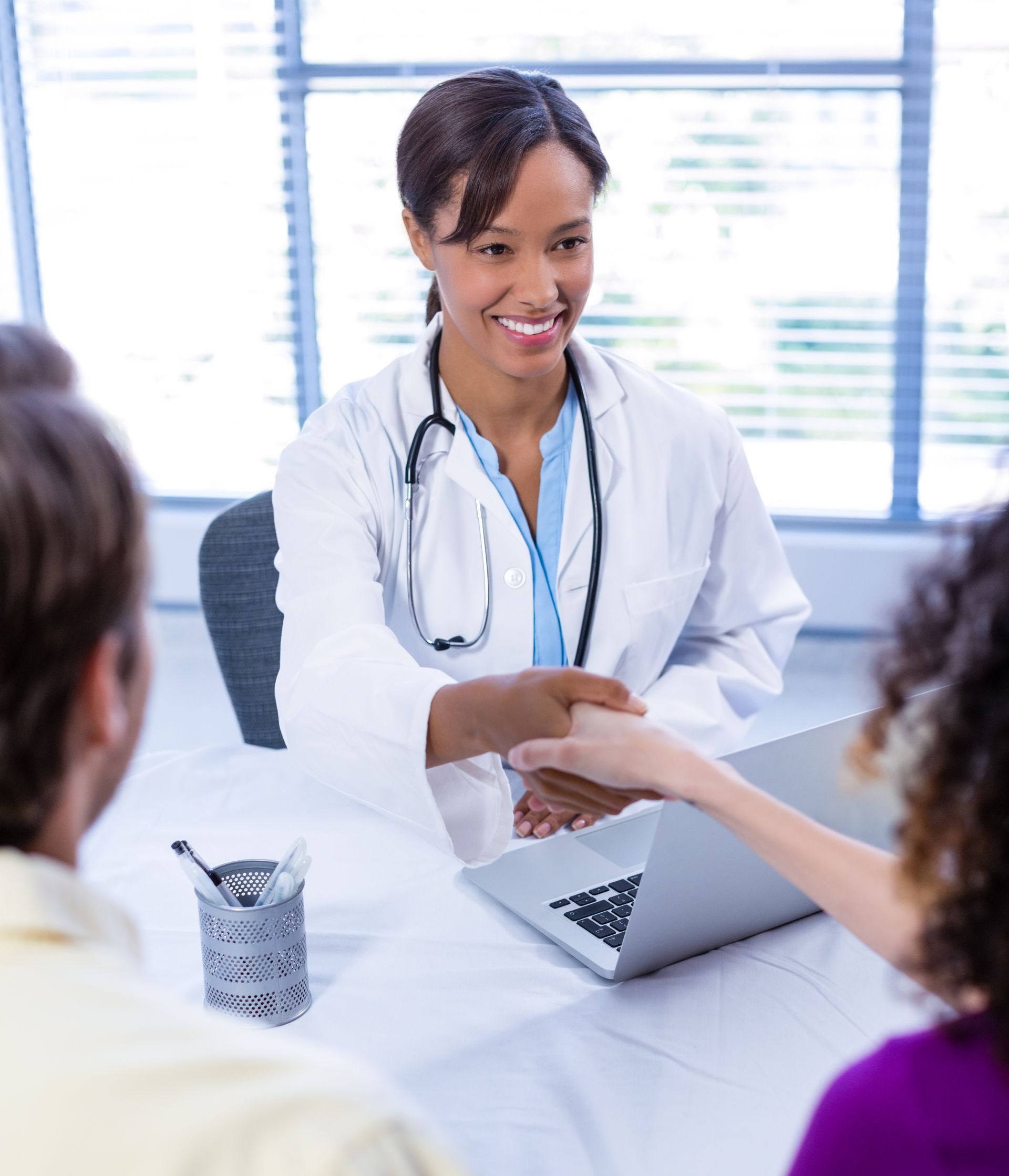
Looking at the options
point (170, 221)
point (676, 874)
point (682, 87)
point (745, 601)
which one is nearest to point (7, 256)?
point (170, 221)

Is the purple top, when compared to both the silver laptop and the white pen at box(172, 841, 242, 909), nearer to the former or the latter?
the silver laptop

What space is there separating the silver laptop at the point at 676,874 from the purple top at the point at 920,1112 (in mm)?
317

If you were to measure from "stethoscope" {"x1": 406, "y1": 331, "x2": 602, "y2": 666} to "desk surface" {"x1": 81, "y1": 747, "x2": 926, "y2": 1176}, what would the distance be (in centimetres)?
32

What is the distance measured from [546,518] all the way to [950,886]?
1.08m

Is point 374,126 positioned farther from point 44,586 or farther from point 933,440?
point 44,586

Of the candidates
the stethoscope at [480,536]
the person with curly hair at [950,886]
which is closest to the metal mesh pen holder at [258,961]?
the person with curly hair at [950,886]

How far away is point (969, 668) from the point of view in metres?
0.54

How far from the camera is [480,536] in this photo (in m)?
1.54

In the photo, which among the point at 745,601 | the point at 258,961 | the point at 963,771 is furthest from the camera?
the point at 745,601

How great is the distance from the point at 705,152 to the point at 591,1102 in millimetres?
2360

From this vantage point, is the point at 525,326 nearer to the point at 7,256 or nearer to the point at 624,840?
the point at 624,840

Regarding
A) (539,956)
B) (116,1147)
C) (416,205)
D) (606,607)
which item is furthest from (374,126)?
(116,1147)

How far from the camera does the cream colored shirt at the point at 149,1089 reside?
428 millimetres

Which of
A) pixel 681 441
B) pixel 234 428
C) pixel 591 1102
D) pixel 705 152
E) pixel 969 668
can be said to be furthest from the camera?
pixel 234 428
